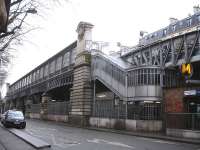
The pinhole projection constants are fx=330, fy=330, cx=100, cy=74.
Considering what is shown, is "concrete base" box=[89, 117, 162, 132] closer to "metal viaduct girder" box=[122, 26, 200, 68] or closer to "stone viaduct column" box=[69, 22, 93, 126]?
"stone viaduct column" box=[69, 22, 93, 126]

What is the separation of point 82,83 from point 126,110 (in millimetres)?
10491

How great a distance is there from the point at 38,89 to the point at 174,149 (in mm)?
55007

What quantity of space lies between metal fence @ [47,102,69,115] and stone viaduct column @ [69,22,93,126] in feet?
12.6

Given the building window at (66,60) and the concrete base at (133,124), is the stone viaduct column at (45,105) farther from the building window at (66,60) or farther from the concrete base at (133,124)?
the concrete base at (133,124)

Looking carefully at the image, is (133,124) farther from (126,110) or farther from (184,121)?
(184,121)

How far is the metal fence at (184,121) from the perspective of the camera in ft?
70.6

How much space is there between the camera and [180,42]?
27875 millimetres

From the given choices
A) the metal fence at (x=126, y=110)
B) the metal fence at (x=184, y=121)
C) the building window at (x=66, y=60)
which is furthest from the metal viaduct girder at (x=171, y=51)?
the building window at (x=66, y=60)

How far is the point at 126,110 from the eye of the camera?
1233 inches

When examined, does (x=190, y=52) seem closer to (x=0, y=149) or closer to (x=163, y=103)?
(x=163, y=103)

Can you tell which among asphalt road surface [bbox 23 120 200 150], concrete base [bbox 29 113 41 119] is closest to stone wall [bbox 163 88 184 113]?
asphalt road surface [bbox 23 120 200 150]

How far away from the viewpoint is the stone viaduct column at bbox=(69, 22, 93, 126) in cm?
3970

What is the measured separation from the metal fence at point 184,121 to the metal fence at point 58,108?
82.4 feet

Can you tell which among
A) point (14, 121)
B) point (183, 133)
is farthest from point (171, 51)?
point (14, 121)
